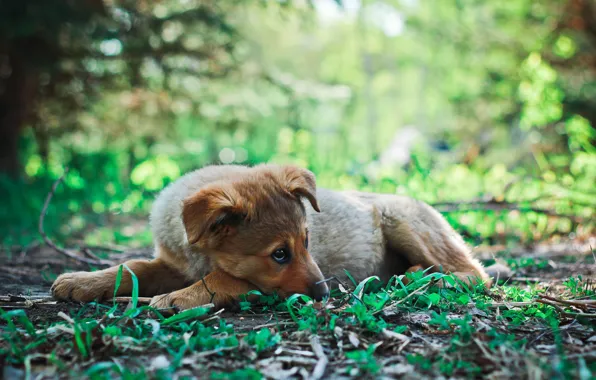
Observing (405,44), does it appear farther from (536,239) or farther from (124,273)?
(124,273)

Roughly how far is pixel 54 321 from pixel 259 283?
1.23 m

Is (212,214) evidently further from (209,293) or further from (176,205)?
(176,205)

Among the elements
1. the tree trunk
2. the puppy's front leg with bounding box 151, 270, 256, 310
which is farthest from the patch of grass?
the tree trunk

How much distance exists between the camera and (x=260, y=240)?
344 cm

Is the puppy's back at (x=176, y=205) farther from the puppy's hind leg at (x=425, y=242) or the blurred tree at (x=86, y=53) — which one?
the blurred tree at (x=86, y=53)

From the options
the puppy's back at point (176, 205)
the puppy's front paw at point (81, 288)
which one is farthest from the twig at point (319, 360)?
the puppy's front paw at point (81, 288)

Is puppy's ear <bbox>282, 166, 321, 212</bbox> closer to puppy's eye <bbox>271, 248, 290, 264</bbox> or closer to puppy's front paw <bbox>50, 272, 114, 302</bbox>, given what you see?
puppy's eye <bbox>271, 248, 290, 264</bbox>

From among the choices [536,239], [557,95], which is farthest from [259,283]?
[557,95]

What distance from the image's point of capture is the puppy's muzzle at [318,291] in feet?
10.9

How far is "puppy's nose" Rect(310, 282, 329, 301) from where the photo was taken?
3.33 m

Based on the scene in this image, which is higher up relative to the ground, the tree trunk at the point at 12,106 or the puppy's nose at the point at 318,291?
the tree trunk at the point at 12,106

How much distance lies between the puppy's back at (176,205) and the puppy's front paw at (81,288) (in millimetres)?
517

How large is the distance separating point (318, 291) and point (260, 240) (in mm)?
490

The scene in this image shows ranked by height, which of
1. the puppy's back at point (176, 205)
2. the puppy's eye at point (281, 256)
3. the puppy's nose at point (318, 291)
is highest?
the puppy's back at point (176, 205)
